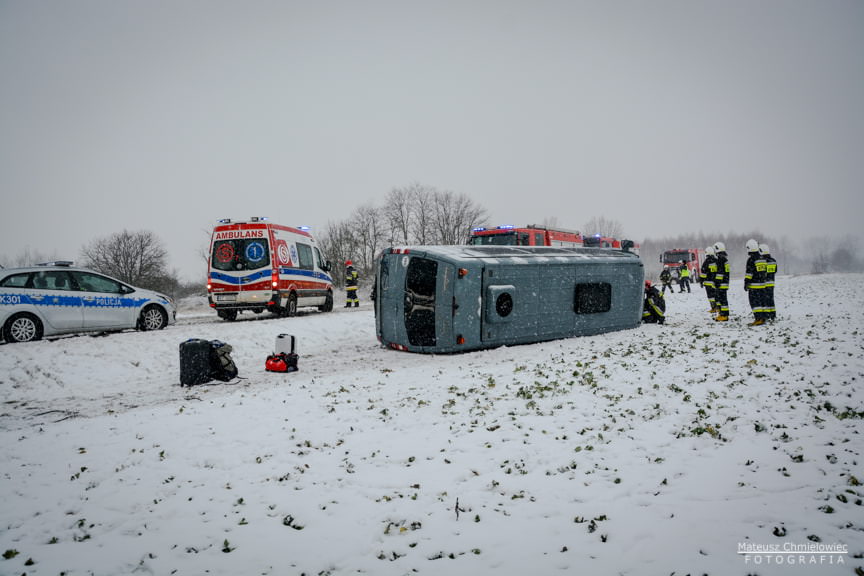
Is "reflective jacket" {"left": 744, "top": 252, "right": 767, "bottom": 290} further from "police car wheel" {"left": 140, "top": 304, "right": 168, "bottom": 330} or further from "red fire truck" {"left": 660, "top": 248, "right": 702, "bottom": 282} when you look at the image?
"red fire truck" {"left": 660, "top": 248, "right": 702, "bottom": 282}

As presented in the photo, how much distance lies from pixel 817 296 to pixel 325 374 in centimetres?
2143

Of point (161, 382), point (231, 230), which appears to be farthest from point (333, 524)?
point (231, 230)

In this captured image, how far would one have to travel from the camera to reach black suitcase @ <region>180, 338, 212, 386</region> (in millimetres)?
7895

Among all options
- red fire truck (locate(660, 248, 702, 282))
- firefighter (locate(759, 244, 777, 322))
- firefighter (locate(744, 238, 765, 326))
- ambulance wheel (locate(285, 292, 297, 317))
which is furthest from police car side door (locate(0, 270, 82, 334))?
red fire truck (locate(660, 248, 702, 282))

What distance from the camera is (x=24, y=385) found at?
26.1 feet

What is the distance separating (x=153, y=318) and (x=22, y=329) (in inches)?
102

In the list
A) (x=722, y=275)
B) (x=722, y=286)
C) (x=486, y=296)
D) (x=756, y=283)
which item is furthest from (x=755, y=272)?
(x=486, y=296)

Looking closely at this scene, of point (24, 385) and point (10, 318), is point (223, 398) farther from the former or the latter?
point (10, 318)

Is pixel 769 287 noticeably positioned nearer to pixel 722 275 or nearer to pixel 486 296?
pixel 722 275

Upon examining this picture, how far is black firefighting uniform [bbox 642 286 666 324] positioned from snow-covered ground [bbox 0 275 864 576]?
15.0 ft

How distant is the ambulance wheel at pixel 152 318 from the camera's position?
11.3m

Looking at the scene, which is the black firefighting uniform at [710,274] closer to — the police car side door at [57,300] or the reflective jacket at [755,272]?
the reflective jacket at [755,272]

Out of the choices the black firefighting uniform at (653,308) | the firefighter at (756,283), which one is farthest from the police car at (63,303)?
the firefighter at (756,283)

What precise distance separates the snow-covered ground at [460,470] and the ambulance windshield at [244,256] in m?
5.79
